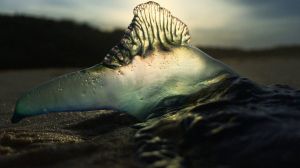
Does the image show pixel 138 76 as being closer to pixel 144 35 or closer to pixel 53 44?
pixel 144 35

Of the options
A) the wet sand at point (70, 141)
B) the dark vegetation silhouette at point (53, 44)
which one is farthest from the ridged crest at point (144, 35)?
the dark vegetation silhouette at point (53, 44)

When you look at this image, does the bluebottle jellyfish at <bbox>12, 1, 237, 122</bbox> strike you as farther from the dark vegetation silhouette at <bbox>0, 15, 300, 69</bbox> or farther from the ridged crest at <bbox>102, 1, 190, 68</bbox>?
the dark vegetation silhouette at <bbox>0, 15, 300, 69</bbox>

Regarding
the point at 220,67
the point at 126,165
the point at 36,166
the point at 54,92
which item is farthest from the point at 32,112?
the point at 220,67

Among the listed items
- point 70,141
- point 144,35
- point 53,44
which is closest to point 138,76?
point 144,35

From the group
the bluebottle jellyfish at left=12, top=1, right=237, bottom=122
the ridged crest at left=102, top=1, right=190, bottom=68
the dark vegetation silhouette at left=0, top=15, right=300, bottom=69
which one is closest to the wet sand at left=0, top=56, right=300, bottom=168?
the bluebottle jellyfish at left=12, top=1, right=237, bottom=122

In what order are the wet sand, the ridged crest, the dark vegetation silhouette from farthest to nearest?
the dark vegetation silhouette < the ridged crest < the wet sand

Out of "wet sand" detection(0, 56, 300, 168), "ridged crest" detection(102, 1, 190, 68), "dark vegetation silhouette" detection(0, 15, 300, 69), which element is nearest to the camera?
"wet sand" detection(0, 56, 300, 168)
